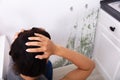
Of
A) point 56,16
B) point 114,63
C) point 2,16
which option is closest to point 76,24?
point 56,16

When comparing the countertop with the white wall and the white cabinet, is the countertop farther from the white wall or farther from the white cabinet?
the white wall

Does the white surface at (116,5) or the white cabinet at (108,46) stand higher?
the white surface at (116,5)

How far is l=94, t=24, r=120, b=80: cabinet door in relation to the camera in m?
1.53

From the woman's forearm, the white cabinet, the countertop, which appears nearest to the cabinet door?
the white cabinet

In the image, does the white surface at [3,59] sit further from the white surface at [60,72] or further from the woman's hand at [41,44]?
the white surface at [60,72]

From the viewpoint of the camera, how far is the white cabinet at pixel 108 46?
1.46 m

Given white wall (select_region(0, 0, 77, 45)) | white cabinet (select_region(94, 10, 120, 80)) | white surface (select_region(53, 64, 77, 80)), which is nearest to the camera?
white wall (select_region(0, 0, 77, 45))

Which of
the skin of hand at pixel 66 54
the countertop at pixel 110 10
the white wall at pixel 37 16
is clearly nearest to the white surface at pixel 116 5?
the countertop at pixel 110 10

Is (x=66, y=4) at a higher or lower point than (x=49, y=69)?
higher

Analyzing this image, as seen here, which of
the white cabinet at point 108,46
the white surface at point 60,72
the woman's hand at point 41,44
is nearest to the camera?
the woman's hand at point 41,44

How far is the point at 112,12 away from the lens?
1.45m

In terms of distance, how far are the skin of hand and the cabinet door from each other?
1.91ft

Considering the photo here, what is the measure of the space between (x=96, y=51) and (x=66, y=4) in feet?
2.27

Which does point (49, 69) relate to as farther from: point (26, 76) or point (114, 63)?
point (114, 63)
